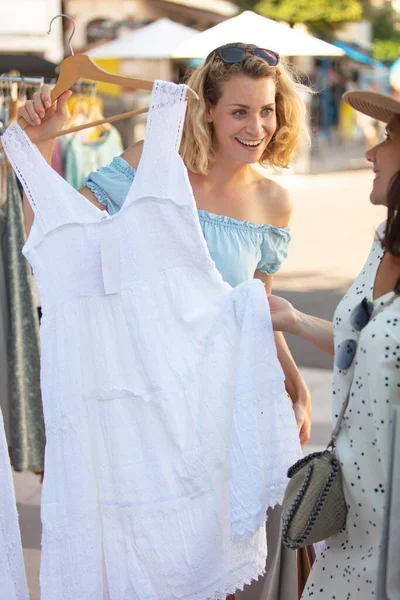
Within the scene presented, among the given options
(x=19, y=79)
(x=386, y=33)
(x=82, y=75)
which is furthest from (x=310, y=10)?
(x=82, y=75)

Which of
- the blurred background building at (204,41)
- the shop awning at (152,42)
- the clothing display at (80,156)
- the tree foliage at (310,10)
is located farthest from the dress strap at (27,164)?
the tree foliage at (310,10)

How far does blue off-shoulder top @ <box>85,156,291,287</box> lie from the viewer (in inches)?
108

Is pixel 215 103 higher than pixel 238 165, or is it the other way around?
pixel 215 103

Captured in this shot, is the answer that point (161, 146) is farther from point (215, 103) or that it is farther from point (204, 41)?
point (204, 41)

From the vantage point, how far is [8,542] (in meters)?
2.56

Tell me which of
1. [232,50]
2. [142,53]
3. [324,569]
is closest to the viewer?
[324,569]

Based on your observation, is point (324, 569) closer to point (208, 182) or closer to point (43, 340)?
point (43, 340)

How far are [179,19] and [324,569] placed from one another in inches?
1071

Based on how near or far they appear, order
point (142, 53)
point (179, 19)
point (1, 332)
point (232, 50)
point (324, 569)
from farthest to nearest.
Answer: point (179, 19) < point (142, 53) < point (1, 332) < point (232, 50) < point (324, 569)

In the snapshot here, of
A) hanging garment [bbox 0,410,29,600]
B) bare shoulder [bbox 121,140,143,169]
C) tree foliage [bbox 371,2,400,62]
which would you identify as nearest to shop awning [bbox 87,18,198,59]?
bare shoulder [bbox 121,140,143,169]

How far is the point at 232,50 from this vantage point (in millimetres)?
2754

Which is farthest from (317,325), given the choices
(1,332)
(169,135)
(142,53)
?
(142,53)

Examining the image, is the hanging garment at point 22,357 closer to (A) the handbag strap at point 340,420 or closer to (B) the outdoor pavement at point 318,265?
(B) the outdoor pavement at point 318,265

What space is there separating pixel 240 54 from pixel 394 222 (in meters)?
1.20
